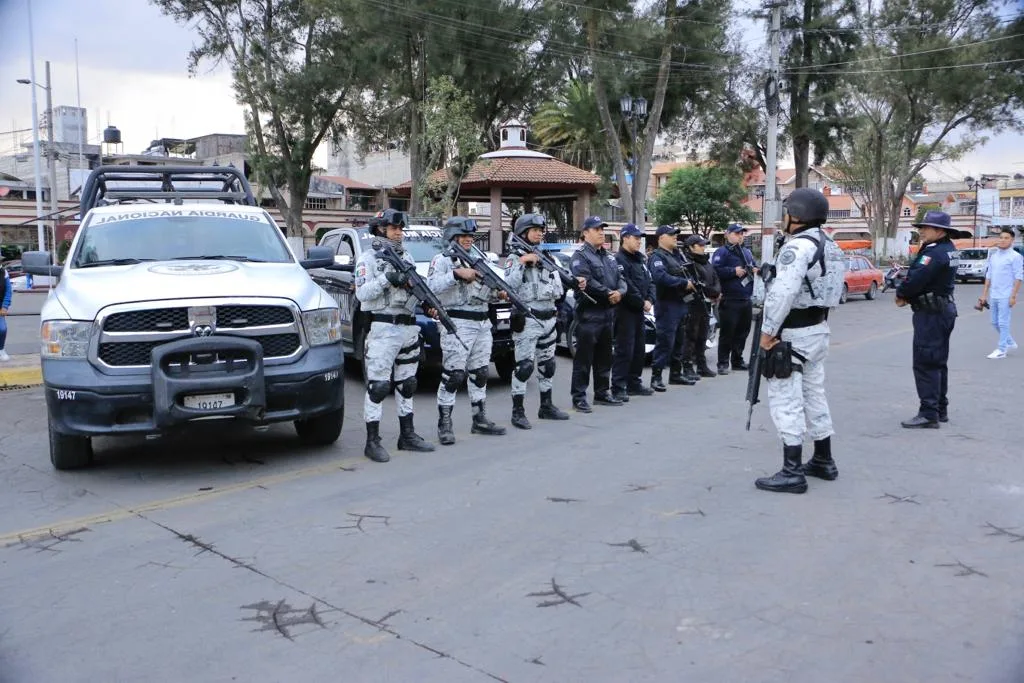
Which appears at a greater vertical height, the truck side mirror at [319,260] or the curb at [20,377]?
the truck side mirror at [319,260]

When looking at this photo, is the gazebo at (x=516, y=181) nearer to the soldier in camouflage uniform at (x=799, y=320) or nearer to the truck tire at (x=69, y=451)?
the truck tire at (x=69, y=451)

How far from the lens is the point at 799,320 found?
598 centimetres

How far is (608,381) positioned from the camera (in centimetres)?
954

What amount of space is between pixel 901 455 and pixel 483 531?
3.76 m

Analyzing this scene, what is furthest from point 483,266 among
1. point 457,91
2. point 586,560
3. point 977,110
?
point 977,110

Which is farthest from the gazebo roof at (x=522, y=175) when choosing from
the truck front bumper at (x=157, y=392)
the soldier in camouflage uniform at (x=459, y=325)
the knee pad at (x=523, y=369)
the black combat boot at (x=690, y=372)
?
the truck front bumper at (x=157, y=392)

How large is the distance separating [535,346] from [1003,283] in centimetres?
796

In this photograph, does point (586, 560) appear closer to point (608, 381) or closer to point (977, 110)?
point (608, 381)

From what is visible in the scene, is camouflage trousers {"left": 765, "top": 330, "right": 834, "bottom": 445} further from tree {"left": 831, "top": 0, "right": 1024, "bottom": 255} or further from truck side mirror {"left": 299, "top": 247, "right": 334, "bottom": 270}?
tree {"left": 831, "top": 0, "right": 1024, "bottom": 255}

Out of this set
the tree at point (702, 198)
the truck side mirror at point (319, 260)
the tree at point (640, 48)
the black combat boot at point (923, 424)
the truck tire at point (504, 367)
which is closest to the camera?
the truck side mirror at point (319, 260)

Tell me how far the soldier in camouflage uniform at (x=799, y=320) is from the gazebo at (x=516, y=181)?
18.3 meters

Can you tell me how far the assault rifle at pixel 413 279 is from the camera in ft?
22.5

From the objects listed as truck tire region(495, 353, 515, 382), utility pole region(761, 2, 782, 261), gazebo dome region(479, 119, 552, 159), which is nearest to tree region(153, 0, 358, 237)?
gazebo dome region(479, 119, 552, 159)

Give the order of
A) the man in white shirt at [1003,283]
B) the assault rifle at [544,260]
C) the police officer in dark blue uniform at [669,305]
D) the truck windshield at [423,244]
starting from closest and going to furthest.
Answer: the assault rifle at [544,260]
the police officer in dark blue uniform at [669,305]
the truck windshield at [423,244]
the man in white shirt at [1003,283]
